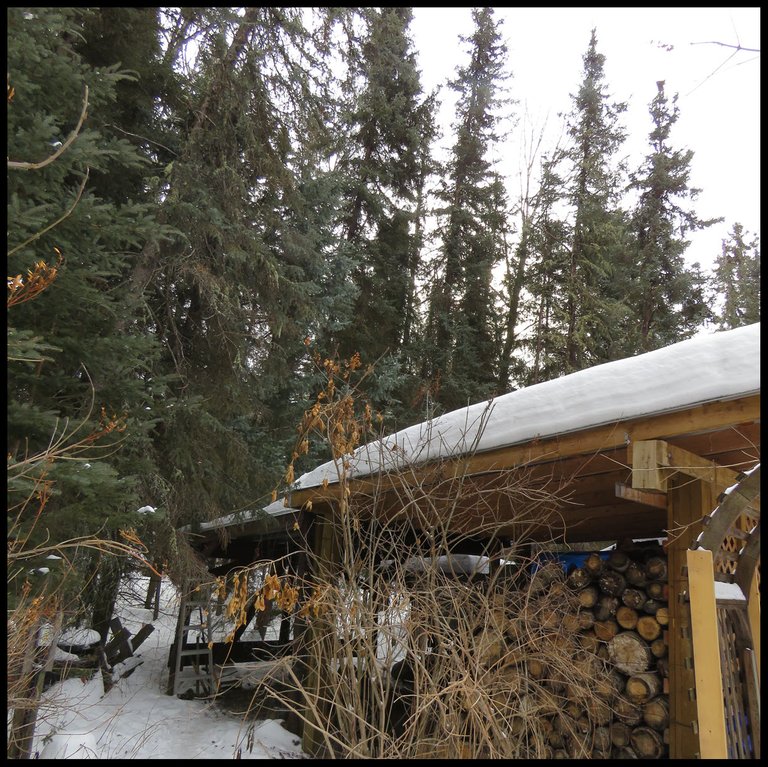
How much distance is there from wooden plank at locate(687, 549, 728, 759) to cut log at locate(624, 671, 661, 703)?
152 centimetres

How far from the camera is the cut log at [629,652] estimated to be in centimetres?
380

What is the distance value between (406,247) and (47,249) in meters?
10.7

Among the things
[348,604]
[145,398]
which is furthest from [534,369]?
[348,604]

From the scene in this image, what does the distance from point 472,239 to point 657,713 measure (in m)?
12.7

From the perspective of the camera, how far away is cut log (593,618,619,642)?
4016 mm

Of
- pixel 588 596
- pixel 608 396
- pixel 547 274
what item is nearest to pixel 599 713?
pixel 588 596

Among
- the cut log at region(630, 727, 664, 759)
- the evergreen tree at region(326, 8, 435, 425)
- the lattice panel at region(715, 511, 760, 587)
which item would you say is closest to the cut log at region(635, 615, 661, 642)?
the cut log at region(630, 727, 664, 759)

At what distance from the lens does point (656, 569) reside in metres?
3.98

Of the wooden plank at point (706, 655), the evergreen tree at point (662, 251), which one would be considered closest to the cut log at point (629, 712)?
the wooden plank at point (706, 655)

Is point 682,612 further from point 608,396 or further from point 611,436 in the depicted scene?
point 608,396

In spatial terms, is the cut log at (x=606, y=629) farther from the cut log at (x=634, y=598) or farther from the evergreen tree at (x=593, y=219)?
the evergreen tree at (x=593, y=219)

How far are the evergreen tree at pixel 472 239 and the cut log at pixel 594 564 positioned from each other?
8.67 metres

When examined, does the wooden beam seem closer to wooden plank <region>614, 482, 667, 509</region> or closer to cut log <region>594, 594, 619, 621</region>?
wooden plank <region>614, 482, 667, 509</region>

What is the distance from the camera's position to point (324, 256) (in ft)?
32.7
